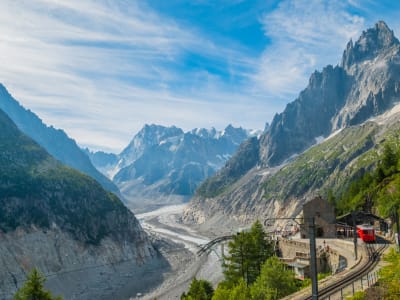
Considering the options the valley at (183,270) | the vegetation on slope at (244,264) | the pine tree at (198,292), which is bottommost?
the valley at (183,270)

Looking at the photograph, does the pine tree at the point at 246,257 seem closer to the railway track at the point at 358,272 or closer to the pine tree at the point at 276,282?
the pine tree at the point at 276,282

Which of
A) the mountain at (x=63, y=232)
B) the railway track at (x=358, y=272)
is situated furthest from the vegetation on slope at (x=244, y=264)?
the mountain at (x=63, y=232)

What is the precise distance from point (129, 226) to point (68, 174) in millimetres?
33335

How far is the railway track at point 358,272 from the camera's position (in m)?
39.1

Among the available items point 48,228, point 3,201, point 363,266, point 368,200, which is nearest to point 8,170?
point 3,201

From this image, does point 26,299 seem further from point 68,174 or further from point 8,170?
point 68,174

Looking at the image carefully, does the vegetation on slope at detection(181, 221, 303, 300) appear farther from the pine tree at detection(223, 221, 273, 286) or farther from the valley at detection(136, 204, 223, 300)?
the valley at detection(136, 204, 223, 300)

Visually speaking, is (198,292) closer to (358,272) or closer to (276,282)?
(276,282)

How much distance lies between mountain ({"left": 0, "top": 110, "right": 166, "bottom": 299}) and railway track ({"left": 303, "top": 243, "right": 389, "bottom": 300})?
60897 mm

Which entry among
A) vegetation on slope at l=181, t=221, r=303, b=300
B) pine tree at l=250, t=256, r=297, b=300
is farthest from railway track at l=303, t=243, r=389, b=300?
vegetation on slope at l=181, t=221, r=303, b=300

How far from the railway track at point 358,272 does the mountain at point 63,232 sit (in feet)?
200

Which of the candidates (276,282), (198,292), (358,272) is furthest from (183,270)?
(358,272)

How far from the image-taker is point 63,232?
124 m

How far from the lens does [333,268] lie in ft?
196
